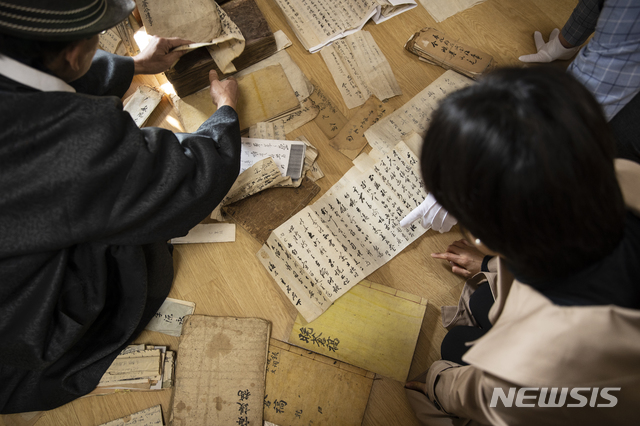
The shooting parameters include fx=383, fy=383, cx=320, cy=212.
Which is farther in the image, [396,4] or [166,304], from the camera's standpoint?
[396,4]

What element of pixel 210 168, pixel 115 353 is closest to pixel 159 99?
pixel 210 168

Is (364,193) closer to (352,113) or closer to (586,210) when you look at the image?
(352,113)

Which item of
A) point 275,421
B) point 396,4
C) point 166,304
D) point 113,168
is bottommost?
point 275,421

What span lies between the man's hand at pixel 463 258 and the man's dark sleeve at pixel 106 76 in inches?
33.6

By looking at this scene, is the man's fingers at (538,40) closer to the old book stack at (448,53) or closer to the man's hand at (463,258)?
the old book stack at (448,53)

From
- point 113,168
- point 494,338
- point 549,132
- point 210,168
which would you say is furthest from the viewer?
point 210,168

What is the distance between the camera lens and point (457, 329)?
0.86 meters

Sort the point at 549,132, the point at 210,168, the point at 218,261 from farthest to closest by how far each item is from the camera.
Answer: the point at 218,261, the point at 210,168, the point at 549,132

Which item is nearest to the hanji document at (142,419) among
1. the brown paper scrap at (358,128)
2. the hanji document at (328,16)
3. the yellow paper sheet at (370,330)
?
the yellow paper sheet at (370,330)

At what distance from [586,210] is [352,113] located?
2.50ft

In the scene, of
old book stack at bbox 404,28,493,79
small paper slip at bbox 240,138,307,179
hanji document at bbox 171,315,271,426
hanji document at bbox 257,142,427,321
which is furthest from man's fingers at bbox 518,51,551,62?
hanji document at bbox 171,315,271,426

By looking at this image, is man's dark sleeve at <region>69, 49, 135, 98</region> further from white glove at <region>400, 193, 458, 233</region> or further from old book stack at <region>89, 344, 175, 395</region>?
white glove at <region>400, 193, 458, 233</region>

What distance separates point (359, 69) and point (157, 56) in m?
0.55

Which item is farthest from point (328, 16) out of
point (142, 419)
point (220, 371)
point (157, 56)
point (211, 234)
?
point (142, 419)
